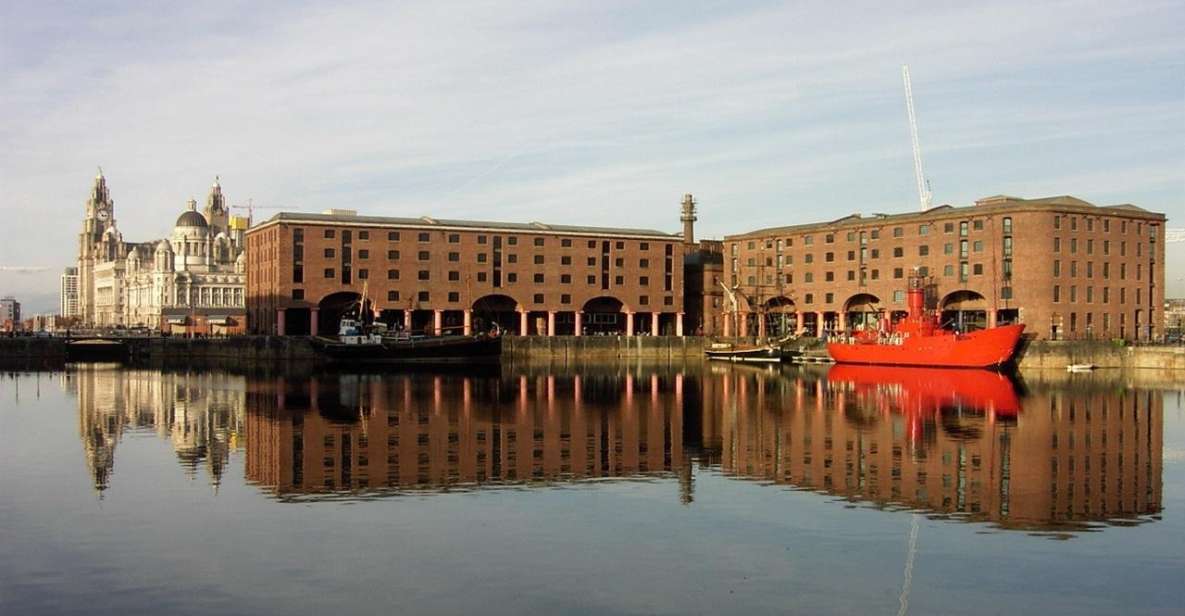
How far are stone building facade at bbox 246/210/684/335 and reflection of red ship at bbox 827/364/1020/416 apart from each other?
3522cm

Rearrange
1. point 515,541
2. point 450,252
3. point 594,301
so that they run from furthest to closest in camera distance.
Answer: point 594,301 < point 450,252 < point 515,541

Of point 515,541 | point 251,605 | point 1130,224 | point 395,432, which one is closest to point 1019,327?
point 1130,224

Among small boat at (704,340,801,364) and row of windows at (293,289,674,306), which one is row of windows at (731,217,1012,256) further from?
small boat at (704,340,801,364)

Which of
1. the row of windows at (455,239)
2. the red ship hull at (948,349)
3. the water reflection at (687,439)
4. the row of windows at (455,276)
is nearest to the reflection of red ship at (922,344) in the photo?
the red ship hull at (948,349)

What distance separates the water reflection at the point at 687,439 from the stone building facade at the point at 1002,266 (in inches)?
1422

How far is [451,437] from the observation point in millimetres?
38438

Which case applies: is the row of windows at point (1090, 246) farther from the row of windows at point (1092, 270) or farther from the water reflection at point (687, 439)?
the water reflection at point (687, 439)

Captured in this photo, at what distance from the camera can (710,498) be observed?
2611 cm

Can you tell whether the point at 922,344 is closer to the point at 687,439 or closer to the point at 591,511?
the point at 687,439

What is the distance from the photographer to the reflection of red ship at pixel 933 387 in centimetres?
5291

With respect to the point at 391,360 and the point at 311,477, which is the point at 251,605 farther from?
the point at 391,360

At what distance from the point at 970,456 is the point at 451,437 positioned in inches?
652

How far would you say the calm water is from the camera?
57.1 feet

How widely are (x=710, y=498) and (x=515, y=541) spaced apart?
6.60 metres
